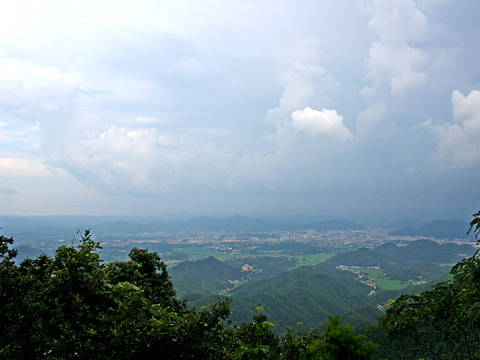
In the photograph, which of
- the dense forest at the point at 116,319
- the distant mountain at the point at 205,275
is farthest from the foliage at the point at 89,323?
the distant mountain at the point at 205,275

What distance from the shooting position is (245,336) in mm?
7328

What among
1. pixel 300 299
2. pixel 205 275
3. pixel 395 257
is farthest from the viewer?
pixel 395 257

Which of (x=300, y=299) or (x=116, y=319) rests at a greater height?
(x=116, y=319)

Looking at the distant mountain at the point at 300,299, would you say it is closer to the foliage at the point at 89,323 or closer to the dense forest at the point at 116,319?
the dense forest at the point at 116,319

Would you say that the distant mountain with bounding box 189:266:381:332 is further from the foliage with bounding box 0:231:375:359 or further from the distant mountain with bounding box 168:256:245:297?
the foliage with bounding box 0:231:375:359

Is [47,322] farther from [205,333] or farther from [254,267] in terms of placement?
[254,267]

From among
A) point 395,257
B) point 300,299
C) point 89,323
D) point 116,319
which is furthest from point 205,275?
point 116,319

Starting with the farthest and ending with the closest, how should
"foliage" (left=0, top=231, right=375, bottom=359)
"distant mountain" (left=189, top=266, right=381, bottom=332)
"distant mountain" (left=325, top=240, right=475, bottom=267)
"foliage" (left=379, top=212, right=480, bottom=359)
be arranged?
"distant mountain" (left=325, top=240, right=475, bottom=267) → "distant mountain" (left=189, top=266, right=381, bottom=332) → "foliage" (left=379, top=212, right=480, bottom=359) → "foliage" (left=0, top=231, right=375, bottom=359)

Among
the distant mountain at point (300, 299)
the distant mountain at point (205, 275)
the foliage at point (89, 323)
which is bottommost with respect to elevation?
the distant mountain at point (205, 275)

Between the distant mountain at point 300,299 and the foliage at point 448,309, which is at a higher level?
the foliage at point 448,309

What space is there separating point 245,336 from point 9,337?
16.9 ft

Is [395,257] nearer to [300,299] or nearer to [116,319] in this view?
[300,299]

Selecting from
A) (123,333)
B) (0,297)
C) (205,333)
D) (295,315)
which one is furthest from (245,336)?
(295,315)

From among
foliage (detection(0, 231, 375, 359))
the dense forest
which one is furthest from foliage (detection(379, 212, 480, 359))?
foliage (detection(0, 231, 375, 359))
